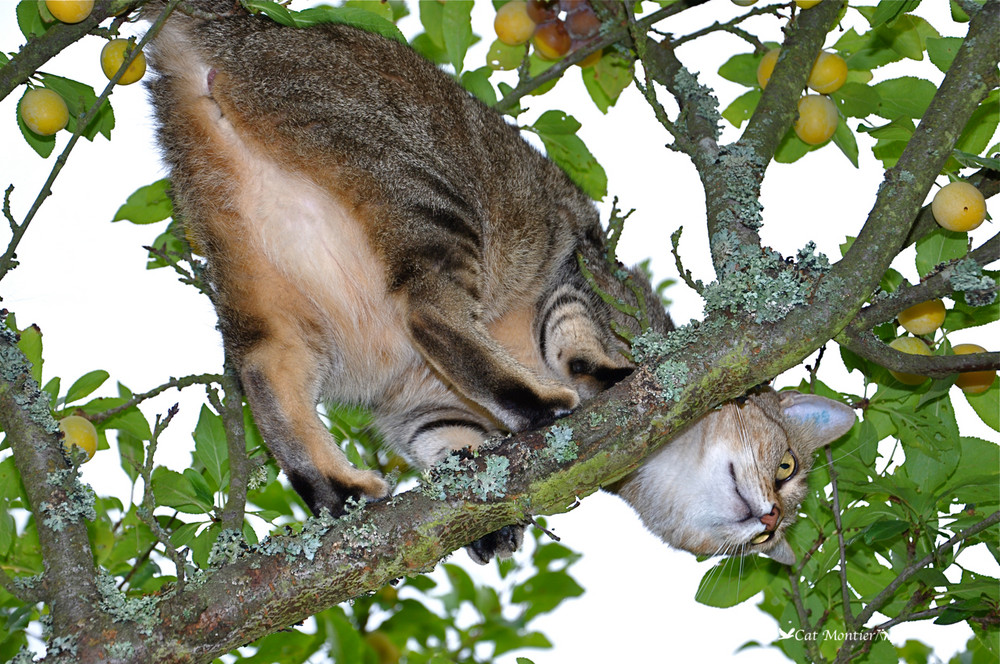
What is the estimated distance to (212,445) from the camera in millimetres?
2855

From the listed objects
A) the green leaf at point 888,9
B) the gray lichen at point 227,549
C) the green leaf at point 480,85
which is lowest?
the gray lichen at point 227,549

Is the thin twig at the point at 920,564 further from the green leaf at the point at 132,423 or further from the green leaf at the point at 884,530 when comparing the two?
the green leaf at the point at 132,423

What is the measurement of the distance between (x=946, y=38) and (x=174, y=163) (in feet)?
7.79

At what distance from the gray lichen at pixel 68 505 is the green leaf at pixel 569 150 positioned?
2020mm

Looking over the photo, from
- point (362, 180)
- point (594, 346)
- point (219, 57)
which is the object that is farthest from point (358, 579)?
point (219, 57)

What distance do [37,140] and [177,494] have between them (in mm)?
1198

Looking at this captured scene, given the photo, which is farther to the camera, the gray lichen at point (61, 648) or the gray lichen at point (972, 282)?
the gray lichen at point (972, 282)

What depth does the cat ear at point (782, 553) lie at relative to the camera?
10.5 ft

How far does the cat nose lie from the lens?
345 cm

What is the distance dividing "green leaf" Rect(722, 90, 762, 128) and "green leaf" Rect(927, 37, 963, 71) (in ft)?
2.58

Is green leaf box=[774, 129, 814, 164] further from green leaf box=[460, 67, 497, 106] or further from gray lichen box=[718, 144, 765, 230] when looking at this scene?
green leaf box=[460, 67, 497, 106]

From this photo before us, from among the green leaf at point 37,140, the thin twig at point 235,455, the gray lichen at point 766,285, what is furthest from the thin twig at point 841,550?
the green leaf at point 37,140

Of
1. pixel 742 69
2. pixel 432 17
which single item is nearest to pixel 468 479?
pixel 432 17

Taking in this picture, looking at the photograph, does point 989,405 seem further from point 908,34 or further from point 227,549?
point 227,549
